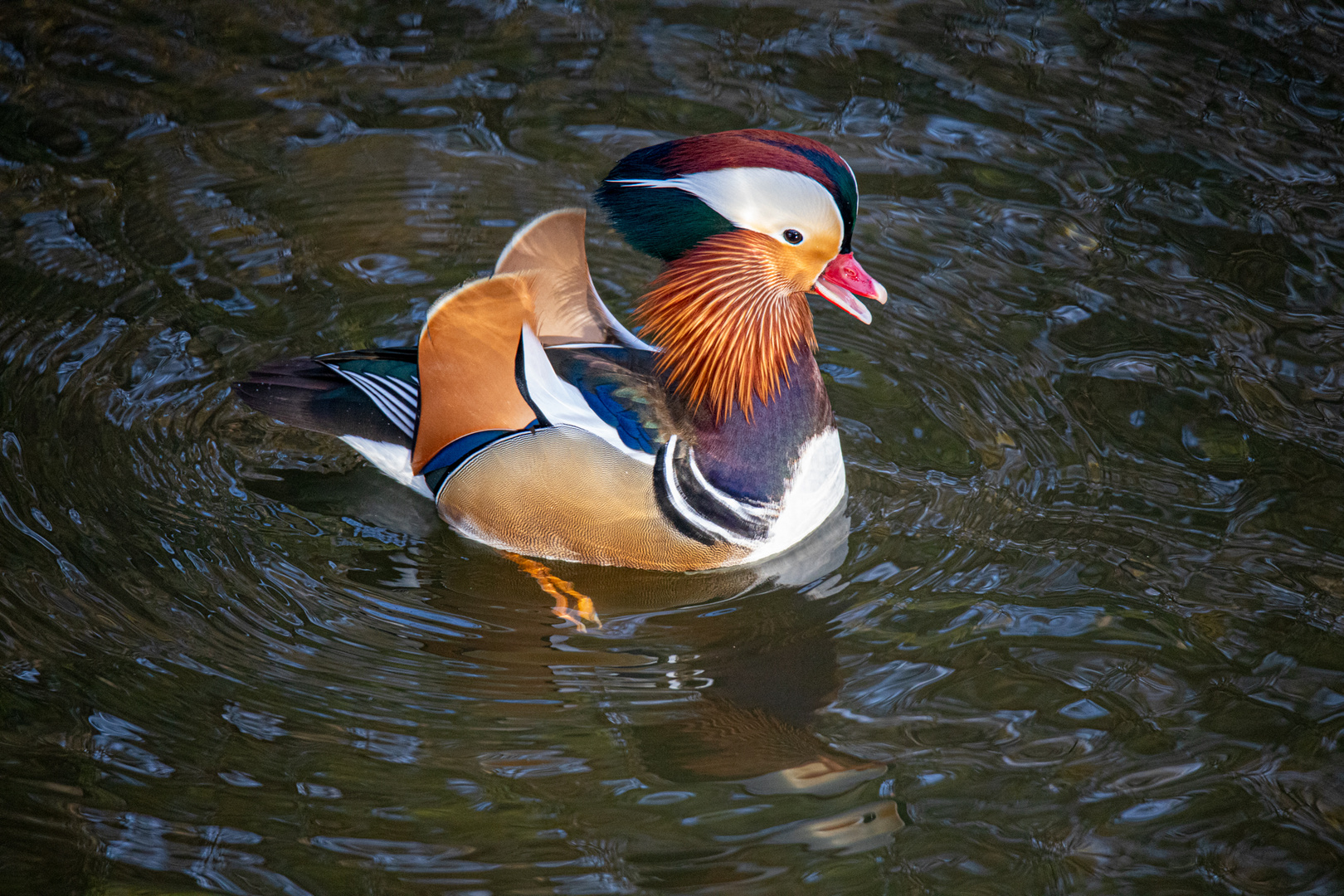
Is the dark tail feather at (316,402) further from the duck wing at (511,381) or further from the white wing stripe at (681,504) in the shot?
the white wing stripe at (681,504)

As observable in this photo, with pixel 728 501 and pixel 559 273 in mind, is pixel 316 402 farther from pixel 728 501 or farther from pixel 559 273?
pixel 728 501

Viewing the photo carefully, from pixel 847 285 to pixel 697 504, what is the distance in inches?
34.3

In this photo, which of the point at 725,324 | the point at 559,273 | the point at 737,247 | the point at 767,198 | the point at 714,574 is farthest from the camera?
the point at 559,273

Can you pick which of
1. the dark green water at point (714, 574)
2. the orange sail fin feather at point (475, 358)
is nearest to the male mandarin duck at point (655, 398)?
the orange sail fin feather at point (475, 358)

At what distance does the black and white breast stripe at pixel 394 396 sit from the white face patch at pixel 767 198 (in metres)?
1.08

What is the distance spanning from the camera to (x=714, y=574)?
455 cm

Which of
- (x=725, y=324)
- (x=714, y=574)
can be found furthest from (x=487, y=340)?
(x=714, y=574)

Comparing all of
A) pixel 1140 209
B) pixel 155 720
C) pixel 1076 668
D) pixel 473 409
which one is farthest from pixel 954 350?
pixel 155 720

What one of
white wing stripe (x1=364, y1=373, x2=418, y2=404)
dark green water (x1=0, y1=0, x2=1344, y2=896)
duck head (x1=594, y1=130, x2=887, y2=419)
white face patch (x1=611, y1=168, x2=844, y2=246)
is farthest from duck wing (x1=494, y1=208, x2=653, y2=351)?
dark green water (x1=0, y1=0, x2=1344, y2=896)

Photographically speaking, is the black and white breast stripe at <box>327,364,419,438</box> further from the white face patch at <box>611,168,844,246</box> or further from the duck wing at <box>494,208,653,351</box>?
the white face patch at <box>611,168,844,246</box>

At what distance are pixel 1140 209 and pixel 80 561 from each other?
15.6 ft

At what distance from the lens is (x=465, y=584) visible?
451cm

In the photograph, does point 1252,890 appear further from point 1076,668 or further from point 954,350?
point 954,350

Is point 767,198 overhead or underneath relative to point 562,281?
overhead
